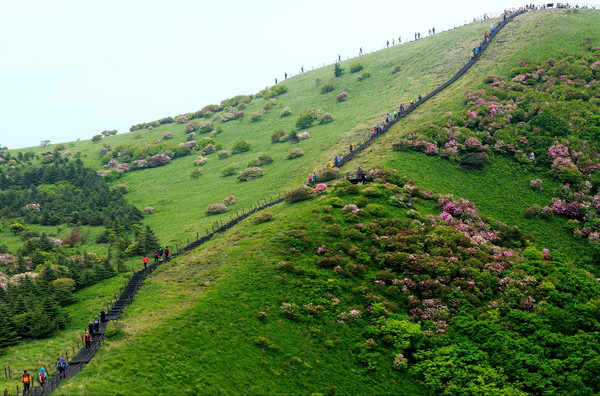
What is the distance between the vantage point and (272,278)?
130 feet

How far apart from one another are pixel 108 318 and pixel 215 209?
3219cm

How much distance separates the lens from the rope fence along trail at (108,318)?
28.0 meters

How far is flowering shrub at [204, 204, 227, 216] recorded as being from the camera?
67750 millimetres

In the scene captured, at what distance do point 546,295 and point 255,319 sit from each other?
25.3 meters

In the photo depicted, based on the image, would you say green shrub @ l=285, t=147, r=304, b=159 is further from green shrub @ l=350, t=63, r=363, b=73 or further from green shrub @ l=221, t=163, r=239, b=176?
green shrub @ l=350, t=63, r=363, b=73

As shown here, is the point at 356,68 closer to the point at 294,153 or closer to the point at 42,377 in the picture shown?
the point at 294,153

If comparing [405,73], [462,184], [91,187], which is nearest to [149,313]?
[462,184]

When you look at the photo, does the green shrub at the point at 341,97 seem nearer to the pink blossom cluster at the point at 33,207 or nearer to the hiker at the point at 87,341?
the pink blossom cluster at the point at 33,207

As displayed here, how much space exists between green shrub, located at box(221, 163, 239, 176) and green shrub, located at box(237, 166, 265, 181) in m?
5.10

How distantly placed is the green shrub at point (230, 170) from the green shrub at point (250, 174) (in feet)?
16.7

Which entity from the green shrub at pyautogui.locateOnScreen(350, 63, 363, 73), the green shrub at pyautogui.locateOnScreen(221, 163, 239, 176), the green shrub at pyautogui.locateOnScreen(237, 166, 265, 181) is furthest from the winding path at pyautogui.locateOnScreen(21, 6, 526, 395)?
the green shrub at pyautogui.locateOnScreen(350, 63, 363, 73)

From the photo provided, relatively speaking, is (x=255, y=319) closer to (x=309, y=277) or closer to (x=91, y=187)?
(x=309, y=277)

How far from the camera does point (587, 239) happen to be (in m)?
48.5

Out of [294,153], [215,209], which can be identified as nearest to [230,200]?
[215,209]
